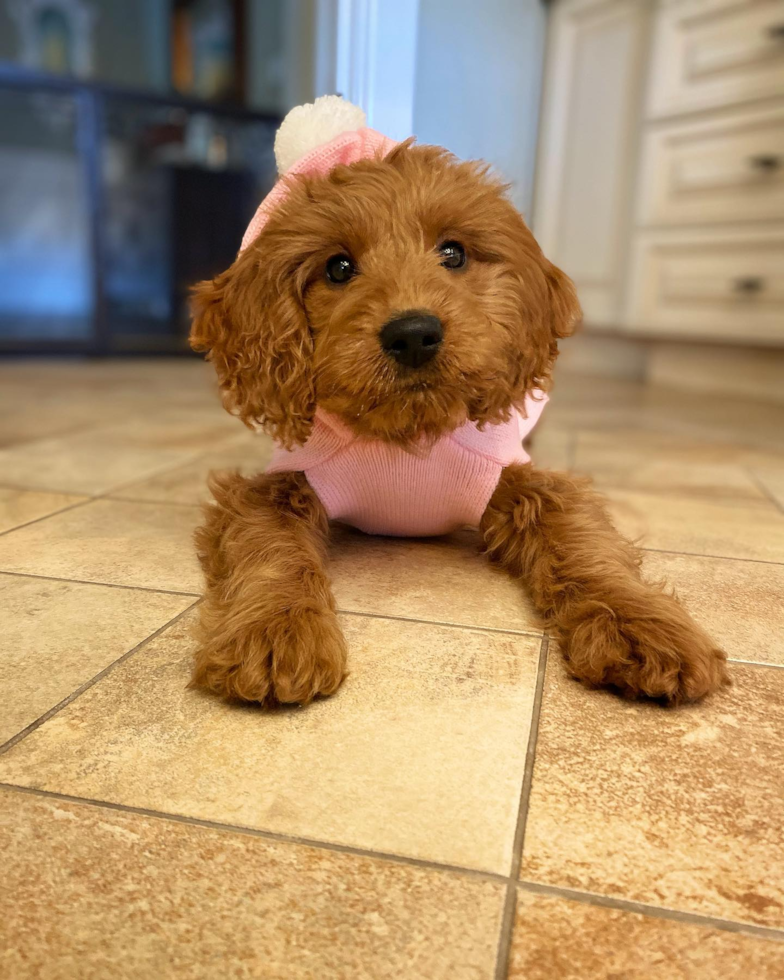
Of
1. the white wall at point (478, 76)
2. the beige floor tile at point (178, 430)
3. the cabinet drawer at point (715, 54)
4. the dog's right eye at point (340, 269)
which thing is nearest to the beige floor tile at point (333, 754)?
the dog's right eye at point (340, 269)

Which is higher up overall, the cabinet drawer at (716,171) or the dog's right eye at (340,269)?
the cabinet drawer at (716,171)

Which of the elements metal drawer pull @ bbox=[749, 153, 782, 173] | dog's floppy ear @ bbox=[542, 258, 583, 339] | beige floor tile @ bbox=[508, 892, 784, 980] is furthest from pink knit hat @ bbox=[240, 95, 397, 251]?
metal drawer pull @ bbox=[749, 153, 782, 173]

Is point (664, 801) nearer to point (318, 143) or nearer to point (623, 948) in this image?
point (623, 948)

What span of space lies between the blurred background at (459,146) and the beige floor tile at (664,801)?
2.41m

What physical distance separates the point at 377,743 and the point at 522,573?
0.55 meters

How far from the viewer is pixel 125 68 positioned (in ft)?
19.5

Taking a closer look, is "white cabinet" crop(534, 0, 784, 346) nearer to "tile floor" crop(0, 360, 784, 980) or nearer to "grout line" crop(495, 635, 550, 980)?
"tile floor" crop(0, 360, 784, 980)

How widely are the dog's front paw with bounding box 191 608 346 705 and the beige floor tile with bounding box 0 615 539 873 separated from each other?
2 cm

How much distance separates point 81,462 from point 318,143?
3.83 ft

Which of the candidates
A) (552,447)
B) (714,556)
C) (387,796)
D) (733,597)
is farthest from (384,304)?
(552,447)

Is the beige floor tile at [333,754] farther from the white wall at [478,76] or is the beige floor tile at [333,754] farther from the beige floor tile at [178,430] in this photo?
the beige floor tile at [178,430]

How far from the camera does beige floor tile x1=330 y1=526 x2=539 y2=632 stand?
1.24m

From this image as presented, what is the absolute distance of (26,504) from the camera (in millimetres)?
1831

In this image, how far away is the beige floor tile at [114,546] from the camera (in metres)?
1.39
